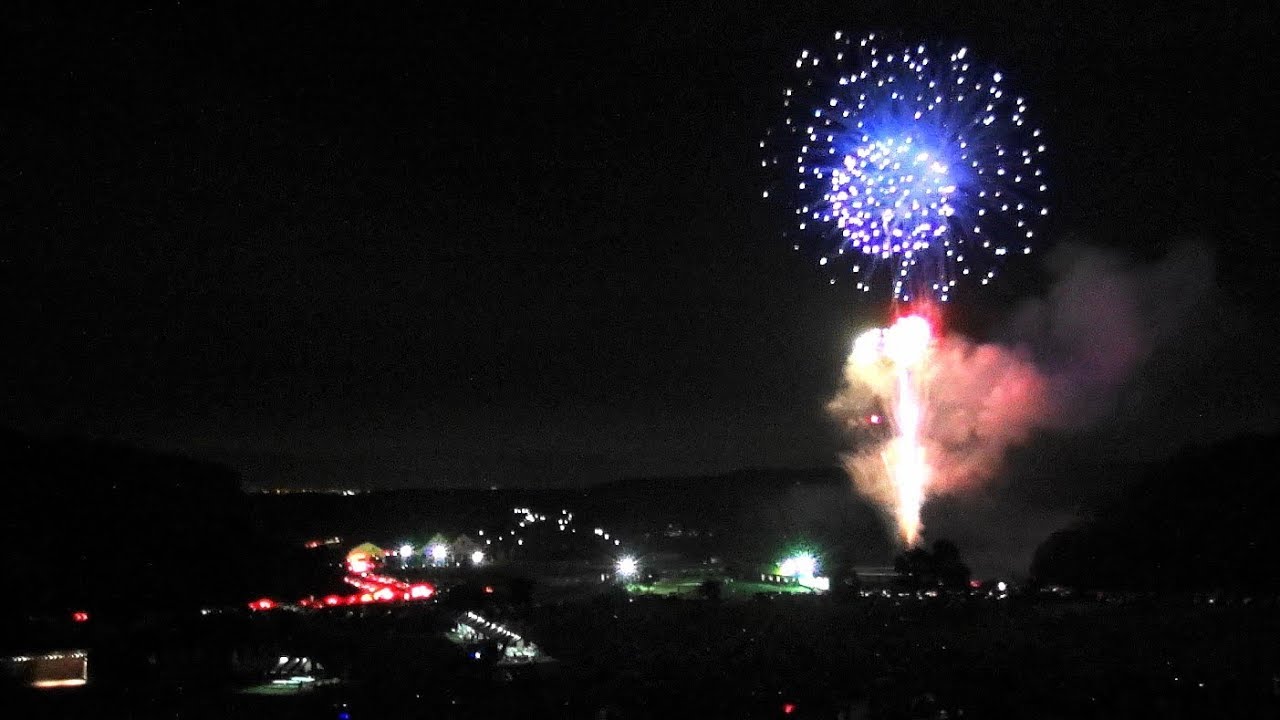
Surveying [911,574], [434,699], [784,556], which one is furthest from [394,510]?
[434,699]

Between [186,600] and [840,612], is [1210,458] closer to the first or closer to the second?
[840,612]

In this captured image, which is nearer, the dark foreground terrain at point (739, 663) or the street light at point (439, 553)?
the dark foreground terrain at point (739, 663)

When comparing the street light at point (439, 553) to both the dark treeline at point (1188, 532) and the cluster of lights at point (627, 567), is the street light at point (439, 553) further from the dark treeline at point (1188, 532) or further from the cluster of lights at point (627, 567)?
the dark treeline at point (1188, 532)

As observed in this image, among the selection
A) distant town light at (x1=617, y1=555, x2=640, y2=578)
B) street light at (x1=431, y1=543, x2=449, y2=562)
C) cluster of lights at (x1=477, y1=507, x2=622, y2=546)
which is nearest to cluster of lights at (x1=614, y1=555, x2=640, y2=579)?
distant town light at (x1=617, y1=555, x2=640, y2=578)

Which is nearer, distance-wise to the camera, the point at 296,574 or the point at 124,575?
the point at 124,575

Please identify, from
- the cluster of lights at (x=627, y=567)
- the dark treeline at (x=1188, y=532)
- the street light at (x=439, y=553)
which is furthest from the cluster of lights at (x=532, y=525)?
the dark treeline at (x=1188, y=532)

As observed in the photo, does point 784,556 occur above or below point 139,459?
below

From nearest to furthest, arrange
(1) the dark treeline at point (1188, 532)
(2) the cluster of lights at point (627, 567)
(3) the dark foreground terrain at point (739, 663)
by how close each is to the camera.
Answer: (3) the dark foreground terrain at point (739, 663)
(1) the dark treeline at point (1188, 532)
(2) the cluster of lights at point (627, 567)

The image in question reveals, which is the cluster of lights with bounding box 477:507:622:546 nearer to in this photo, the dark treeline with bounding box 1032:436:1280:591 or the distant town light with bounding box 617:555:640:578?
the distant town light with bounding box 617:555:640:578
